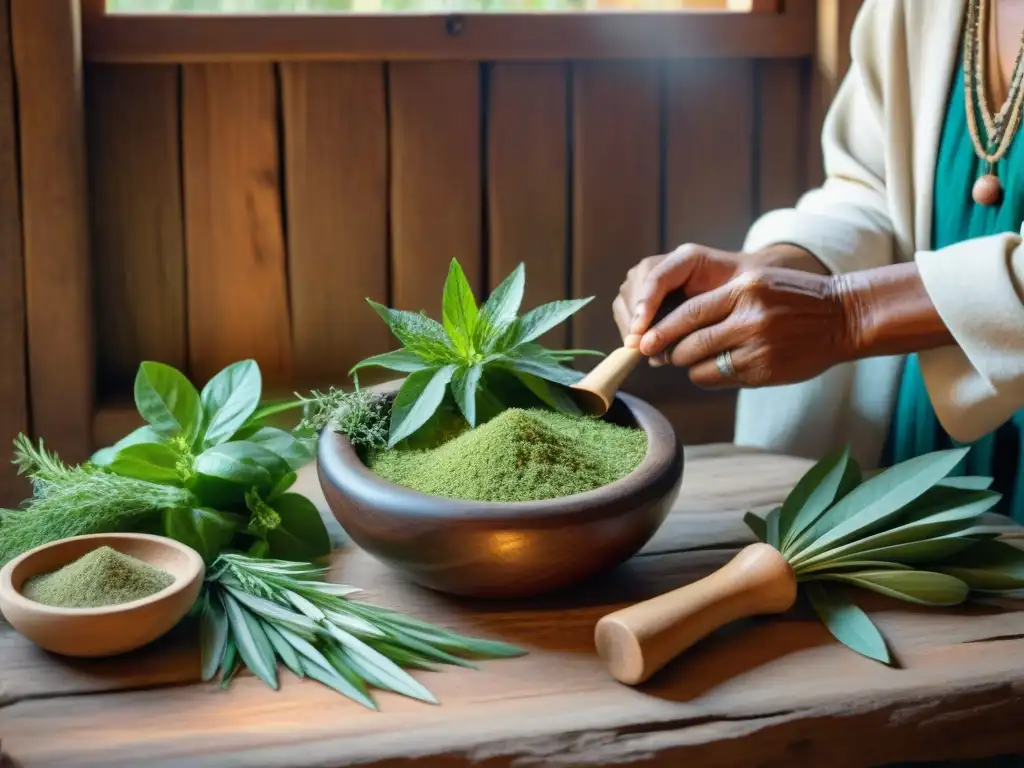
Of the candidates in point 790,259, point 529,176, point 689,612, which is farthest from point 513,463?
point 529,176

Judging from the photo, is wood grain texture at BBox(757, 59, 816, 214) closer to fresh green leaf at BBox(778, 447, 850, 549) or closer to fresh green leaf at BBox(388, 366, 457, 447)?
fresh green leaf at BBox(778, 447, 850, 549)

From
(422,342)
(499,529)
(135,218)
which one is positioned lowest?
(499,529)

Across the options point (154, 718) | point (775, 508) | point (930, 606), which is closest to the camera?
point (154, 718)

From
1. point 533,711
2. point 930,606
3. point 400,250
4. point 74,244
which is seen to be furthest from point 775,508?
point 74,244

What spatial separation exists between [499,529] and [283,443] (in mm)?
342

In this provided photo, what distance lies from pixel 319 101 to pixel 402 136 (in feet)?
0.39

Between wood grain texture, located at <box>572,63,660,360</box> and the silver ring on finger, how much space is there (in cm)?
49

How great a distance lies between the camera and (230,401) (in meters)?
1.10

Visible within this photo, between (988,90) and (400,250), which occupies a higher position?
(988,90)

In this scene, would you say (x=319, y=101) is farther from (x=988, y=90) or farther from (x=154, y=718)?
(x=154, y=718)

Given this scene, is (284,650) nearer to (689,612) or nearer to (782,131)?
(689,612)

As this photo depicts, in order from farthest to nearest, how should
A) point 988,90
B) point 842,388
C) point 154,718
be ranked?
point 842,388, point 988,90, point 154,718

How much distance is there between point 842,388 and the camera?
4.67 feet

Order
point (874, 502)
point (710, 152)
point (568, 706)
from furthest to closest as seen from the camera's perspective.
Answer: point (710, 152), point (874, 502), point (568, 706)
